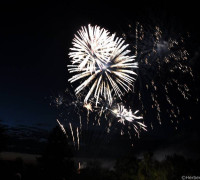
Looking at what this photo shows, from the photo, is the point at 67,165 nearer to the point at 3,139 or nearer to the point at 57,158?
the point at 57,158

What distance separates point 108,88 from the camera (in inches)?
623

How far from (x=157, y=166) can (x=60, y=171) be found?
1458cm

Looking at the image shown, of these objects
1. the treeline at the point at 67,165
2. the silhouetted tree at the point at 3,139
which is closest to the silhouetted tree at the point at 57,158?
the treeline at the point at 67,165

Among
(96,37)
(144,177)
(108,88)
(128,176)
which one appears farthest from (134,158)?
(96,37)

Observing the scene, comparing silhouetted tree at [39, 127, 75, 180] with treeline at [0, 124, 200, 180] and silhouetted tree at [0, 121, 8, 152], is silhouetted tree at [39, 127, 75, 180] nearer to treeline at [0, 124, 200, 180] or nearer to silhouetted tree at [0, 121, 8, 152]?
treeline at [0, 124, 200, 180]

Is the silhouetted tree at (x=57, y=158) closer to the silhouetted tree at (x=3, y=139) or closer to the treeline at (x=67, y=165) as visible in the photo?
the treeline at (x=67, y=165)

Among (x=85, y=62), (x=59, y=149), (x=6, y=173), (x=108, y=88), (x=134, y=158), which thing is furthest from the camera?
(x=134, y=158)

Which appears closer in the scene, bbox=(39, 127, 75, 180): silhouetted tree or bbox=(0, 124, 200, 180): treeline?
bbox=(0, 124, 200, 180): treeline

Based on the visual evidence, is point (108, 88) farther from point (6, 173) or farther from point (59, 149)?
point (59, 149)

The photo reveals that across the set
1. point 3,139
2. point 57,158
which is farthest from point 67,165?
point 3,139

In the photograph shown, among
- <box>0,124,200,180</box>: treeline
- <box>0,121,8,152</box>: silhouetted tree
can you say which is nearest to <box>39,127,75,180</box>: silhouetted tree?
<box>0,124,200,180</box>: treeline

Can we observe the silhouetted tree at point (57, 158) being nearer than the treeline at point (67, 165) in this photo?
No

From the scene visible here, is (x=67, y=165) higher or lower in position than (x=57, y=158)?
lower

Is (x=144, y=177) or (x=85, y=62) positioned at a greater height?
(x=85, y=62)
